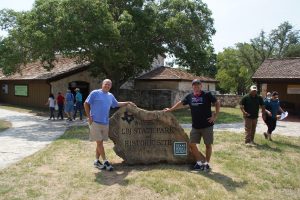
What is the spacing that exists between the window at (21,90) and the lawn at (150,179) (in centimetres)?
2401

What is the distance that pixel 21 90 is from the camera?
3416 centimetres

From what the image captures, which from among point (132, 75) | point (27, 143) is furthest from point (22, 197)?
point (132, 75)

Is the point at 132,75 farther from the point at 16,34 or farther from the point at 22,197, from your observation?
the point at 22,197

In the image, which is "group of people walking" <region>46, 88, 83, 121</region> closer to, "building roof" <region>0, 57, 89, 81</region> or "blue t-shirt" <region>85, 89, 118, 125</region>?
"building roof" <region>0, 57, 89, 81</region>

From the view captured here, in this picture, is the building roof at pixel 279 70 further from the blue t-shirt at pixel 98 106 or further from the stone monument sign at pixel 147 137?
the blue t-shirt at pixel 98 106

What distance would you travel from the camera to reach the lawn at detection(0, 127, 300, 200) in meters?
6.98

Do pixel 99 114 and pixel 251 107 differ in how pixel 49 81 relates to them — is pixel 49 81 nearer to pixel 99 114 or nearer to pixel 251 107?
pixel 251 107

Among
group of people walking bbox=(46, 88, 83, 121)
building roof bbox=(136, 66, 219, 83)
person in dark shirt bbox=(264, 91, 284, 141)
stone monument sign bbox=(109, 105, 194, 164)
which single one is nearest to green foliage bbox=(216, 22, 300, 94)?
building roof bbox=(136, 66, 219, 83)

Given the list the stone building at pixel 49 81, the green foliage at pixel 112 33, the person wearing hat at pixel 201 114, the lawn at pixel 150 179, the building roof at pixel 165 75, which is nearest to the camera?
the lawn at pixel 150 179

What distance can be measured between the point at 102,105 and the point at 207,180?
260cm

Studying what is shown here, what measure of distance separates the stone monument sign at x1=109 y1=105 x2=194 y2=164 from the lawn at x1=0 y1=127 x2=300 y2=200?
27cm

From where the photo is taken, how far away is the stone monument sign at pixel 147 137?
29.1 feet

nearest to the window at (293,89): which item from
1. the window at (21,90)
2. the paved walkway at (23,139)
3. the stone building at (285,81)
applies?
the stone building at (285,81)

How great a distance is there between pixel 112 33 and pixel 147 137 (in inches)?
478
